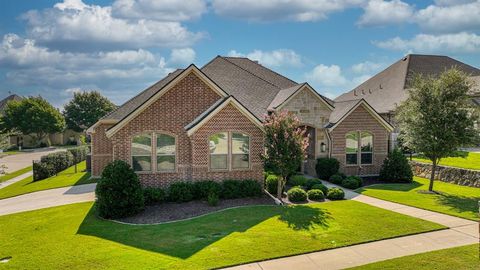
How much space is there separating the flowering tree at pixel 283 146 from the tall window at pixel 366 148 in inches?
340

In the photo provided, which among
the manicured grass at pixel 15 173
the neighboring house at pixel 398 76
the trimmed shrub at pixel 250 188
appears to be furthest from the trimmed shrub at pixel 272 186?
the neighboring house at pixel 398 76

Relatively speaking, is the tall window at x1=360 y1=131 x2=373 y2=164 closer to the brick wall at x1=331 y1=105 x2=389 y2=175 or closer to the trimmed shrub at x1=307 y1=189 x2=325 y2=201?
the brick wall at x1=331 y1=105 x2=389 y2=175

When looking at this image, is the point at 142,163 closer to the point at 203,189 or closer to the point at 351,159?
the point at 203,189

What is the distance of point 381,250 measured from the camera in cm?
1038

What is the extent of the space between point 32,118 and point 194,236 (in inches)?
2371

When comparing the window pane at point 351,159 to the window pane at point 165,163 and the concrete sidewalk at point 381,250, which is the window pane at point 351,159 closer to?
the concrete sidewalk at point 381,250

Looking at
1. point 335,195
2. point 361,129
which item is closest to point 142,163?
point 335,195

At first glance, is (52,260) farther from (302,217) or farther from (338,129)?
(338,129)

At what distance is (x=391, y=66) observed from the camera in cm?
4706

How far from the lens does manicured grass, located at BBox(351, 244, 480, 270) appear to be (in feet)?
29.9

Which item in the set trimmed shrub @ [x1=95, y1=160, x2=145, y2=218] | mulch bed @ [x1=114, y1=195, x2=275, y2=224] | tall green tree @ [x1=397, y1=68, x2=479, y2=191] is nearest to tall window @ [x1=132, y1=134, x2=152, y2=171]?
trimmed shrub @ [x1=95, y1=160, x2=145, y2=218]

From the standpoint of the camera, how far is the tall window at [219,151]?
17.4 metres

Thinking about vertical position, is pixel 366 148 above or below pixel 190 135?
below

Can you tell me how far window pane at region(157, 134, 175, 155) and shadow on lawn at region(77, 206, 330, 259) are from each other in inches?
166
